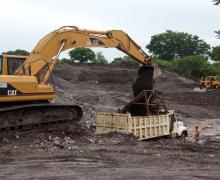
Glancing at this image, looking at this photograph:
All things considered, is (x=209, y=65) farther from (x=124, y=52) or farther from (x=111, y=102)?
(x=124, y=52)

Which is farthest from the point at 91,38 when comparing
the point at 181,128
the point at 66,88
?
the point at 66,88

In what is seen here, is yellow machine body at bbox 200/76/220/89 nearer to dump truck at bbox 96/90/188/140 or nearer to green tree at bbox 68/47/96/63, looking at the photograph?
green tree at bbox 68/47/96/63

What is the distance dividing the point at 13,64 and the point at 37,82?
1.03m

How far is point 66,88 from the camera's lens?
1738 inches

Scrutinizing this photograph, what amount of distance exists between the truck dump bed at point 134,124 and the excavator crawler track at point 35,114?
4.70ft

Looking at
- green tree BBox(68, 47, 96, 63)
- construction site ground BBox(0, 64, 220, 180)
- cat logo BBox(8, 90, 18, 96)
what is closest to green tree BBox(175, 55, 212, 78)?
green tree BBox(68, 47, 96, 63)

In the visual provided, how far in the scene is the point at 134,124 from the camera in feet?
53.9

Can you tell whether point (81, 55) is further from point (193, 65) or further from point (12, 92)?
point (12, 92)

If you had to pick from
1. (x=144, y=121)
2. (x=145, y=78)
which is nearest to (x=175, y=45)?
(x=145, y=78)

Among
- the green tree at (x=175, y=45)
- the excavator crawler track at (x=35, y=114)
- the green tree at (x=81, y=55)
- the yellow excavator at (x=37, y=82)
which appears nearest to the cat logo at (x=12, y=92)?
the yellow excavator at (x=37, y=82)

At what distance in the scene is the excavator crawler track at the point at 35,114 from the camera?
14.2m

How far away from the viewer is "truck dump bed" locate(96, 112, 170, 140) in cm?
1638

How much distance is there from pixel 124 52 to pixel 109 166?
7.72 metres

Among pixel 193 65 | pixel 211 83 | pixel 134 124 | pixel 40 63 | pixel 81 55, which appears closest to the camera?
pixel 40 63
